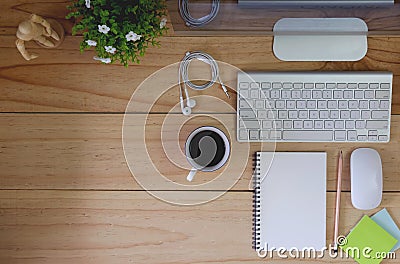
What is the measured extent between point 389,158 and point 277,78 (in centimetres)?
24

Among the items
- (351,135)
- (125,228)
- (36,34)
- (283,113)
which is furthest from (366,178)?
(36,34)

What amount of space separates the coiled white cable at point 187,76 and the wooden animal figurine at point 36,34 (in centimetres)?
22

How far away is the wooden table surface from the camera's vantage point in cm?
106

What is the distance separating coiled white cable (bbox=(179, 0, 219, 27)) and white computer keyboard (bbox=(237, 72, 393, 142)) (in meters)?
0.12

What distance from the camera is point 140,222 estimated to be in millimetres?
1077

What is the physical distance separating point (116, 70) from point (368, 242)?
0.54 m

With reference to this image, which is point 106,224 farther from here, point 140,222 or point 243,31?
point 243,31

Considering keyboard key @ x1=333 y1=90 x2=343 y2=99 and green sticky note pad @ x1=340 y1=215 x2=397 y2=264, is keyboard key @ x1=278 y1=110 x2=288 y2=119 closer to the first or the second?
keyboard key @ x1=333 y1=90 x2=343 y2=99

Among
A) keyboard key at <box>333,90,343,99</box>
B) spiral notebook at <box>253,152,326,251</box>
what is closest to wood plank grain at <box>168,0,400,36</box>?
keyboard key at <box>333,90,343,99</box>

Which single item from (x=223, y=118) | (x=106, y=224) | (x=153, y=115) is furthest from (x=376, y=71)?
(x=106, y=224)

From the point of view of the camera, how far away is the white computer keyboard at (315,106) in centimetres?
104

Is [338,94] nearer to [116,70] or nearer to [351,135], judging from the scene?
[351,135]

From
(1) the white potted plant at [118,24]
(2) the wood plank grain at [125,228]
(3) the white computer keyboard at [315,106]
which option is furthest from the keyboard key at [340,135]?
(1) the white potted plant at [118,24]

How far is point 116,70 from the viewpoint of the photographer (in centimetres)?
107
